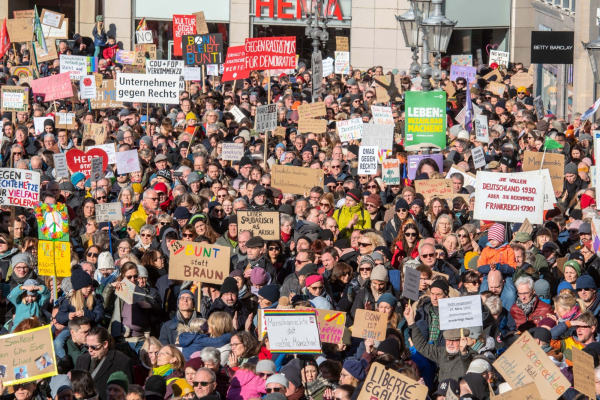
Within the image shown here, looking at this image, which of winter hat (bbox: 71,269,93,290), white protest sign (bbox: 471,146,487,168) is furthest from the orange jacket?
white protest sign (bbox: 471,146,487,168)

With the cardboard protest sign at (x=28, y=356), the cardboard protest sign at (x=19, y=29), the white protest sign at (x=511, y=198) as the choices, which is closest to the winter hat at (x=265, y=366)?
the cardboard protest sign at (x=28, y=356)

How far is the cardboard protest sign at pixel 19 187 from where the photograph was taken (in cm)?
1242

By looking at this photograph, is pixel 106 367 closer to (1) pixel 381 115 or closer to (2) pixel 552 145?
(2) pixel 552 145

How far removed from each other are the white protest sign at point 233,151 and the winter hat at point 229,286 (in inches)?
286

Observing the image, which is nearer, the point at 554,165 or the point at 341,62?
the point at 554,165

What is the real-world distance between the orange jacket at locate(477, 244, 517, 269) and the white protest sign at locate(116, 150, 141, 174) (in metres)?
6.59

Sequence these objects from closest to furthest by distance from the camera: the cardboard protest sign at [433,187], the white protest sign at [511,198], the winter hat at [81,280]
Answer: the winter hat at [81,280], the white protest sign at [511,198], the cardboard protest sign at [433,187]

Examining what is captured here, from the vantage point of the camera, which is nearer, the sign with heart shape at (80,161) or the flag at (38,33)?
the sign with heart shape at (80,161)

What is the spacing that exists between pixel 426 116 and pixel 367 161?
1304 mm

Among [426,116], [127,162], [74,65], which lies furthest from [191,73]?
[426,116]

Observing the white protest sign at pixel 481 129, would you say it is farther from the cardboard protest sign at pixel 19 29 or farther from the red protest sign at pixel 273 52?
the cardboard protest sign at pixel 19 29

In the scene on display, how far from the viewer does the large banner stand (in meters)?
14.0

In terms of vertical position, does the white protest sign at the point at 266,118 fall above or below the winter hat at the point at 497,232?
above

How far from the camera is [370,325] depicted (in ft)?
27.9
